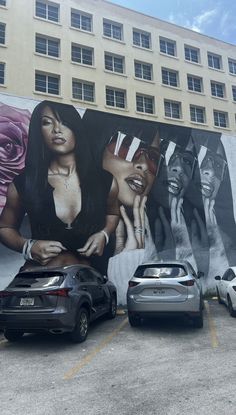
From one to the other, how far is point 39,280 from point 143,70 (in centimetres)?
3141

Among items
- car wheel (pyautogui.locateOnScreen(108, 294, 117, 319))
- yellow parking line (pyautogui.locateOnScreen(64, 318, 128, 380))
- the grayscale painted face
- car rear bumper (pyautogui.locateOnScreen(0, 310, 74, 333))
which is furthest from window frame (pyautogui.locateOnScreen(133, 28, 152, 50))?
car rear bumper (pyautogui.locateOnScreen(0, 310, 74, 333))

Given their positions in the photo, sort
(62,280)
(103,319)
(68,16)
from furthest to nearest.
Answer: (68,16) < (103,319) < (62,280)

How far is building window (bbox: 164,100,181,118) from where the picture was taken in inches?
1384

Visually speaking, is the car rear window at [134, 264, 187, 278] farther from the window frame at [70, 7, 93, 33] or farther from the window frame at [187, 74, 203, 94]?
the window frame at [187, 74, 203, 94]

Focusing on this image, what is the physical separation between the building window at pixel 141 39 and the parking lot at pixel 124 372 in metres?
32.3

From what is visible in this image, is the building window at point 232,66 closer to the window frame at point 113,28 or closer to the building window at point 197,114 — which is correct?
the building window at point 197,114

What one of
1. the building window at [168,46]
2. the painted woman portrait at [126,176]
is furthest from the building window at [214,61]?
the painted woman portrait at [126,176]

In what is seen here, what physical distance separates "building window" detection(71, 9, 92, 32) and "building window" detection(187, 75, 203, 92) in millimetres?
11563

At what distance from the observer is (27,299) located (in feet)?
23.9

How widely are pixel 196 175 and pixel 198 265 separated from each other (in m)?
4.24

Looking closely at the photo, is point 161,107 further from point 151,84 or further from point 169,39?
point 169,39

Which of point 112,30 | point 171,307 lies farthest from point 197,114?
point 171,307

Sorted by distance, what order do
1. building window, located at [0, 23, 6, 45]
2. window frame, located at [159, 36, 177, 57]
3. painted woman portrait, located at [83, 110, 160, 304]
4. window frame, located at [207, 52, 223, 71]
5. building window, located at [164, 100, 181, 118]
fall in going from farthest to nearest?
window frame, located at [207, 52, 223, 71] < window frame, located at [159, 36, 177, 57] < building window, located at [164, 100, 181, 118] < building window, located at [0, 23, 6, 45] < painted woman portrait, located at [83, 110, 160, 304]

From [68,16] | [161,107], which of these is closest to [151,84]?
[161,107]
